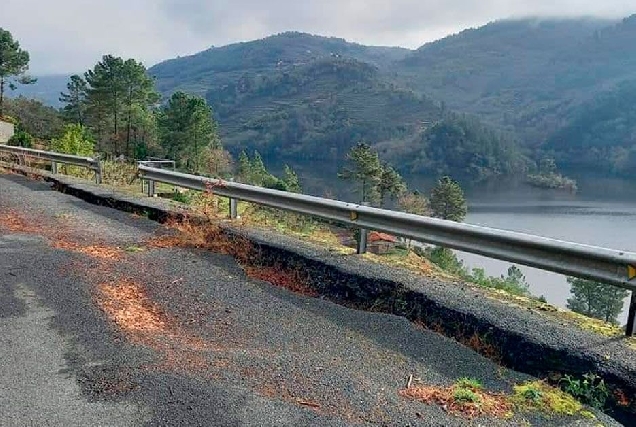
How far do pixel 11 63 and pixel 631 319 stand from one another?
66.1 m

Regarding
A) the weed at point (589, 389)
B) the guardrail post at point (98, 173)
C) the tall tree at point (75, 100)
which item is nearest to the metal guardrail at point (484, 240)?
the weed at point (589, 389)

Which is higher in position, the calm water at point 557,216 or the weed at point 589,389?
the weed at point 589,389

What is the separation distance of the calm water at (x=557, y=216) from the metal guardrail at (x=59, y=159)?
35.3 metres

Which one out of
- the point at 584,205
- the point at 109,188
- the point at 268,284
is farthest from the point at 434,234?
the point at 584,205

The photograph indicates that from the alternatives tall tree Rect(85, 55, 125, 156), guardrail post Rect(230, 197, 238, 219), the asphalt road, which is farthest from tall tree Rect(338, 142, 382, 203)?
the asphalt road

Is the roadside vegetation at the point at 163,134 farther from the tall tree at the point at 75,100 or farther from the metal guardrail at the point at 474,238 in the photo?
the metal guardrail at the point at 474,238

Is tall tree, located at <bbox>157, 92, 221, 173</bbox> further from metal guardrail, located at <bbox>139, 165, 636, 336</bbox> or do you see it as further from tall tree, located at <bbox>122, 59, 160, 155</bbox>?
metal guardrail, located at <bbox>139, 165, 636, 336</bbox>

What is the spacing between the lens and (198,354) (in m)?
3.70

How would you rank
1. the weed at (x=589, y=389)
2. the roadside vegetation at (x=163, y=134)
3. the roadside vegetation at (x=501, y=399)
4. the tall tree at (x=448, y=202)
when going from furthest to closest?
the tall tree at (x=448, y=202)
the roadside vegetation at (x=163, y=134)
the weed at (x=589, y=389)
the roadside vegetation at (x=501, y=399)

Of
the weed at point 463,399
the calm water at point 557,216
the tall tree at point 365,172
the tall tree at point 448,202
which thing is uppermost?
the weed at point 463,399

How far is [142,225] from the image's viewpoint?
26.5 ft

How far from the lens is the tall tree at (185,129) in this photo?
6384 centimetres

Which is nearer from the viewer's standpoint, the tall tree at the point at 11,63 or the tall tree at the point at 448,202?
the tall tree at the point at 11,63

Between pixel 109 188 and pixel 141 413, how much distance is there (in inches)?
356
